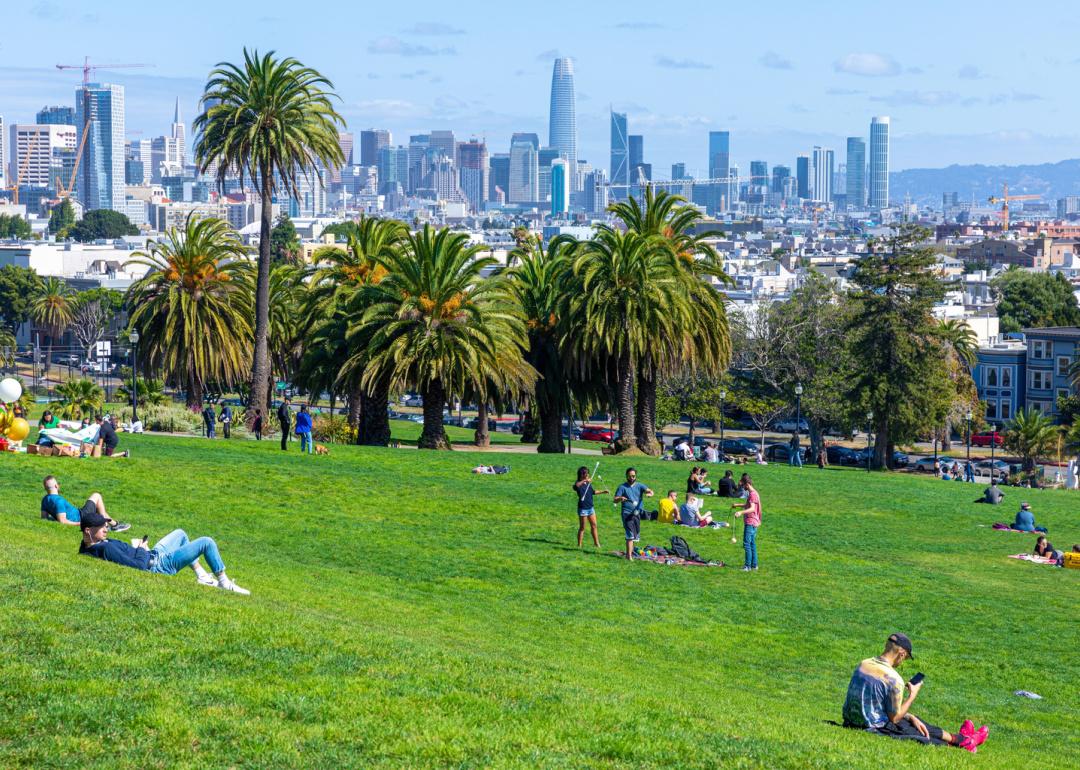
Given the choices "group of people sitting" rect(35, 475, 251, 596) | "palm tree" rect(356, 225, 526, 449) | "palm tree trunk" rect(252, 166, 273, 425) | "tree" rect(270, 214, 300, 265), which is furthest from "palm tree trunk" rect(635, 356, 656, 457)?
"tree" rect(270, 214, 300, 265)

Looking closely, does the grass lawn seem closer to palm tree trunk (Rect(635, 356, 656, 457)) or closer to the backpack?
the backpack

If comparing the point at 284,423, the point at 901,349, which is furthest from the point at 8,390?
the point at 901,349

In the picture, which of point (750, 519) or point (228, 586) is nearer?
point (228, 586)

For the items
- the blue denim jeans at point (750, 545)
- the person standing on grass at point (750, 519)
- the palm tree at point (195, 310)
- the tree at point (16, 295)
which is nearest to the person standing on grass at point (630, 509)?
the person standing on grass at point (750, 519)

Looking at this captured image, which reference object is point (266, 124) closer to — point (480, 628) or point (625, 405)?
point (625, 405)

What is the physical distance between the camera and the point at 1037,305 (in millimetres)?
144000

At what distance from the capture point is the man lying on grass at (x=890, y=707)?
13.3m

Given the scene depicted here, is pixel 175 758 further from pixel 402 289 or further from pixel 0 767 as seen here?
pixel 402 289

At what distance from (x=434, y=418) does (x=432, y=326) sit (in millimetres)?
3646

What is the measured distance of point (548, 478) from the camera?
116ft

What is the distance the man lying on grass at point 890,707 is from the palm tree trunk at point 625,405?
118ft

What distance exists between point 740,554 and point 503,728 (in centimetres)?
1543

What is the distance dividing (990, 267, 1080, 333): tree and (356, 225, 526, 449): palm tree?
100697 millimetres

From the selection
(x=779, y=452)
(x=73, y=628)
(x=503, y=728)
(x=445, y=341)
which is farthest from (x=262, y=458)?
(x=779, y=452)
